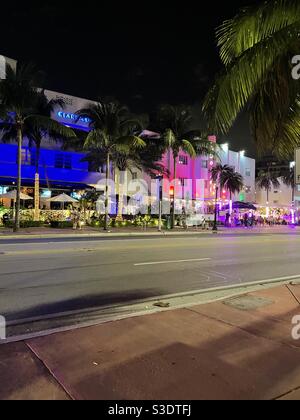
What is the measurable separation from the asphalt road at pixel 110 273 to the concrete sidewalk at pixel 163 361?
175 centimetres

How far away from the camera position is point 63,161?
1624 inches

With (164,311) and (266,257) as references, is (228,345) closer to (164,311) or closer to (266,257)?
(164,311)

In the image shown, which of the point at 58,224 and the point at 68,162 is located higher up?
the point at 68,162

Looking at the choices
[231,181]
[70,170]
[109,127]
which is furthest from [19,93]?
[231,181]

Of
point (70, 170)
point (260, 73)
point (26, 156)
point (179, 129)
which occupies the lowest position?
point (260, 73)

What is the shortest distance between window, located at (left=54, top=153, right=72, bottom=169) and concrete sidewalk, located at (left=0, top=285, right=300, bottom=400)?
119 feet

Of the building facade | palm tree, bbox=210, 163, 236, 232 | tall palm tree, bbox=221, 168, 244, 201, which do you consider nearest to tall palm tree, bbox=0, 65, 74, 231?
the building facade

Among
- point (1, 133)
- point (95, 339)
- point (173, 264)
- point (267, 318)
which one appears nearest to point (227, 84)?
point (267, 318)

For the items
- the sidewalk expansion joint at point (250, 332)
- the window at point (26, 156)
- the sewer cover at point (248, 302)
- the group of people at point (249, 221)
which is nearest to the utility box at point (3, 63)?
the window at point (26, 156)

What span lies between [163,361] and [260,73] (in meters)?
4.63

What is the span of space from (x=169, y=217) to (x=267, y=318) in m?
30.7

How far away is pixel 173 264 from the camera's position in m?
12.4

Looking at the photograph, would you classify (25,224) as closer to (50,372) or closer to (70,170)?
(70,170)

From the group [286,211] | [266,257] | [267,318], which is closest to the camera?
[267,318]
